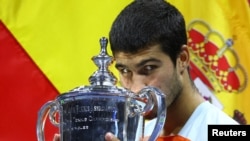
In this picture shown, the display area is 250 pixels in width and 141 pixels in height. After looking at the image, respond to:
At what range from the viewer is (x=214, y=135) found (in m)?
0.92

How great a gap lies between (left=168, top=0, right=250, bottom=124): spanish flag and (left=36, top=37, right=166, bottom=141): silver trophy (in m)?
0.95

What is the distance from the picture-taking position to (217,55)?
69.0 inches

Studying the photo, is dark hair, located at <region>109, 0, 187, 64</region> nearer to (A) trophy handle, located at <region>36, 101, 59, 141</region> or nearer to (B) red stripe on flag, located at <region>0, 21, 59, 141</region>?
(A) trophy handle, located at <region>36, 101, 59, 141</region>

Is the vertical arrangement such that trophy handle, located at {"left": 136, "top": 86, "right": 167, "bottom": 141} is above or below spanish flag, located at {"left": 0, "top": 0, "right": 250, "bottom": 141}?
below

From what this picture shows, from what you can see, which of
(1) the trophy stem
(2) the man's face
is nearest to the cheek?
(2) the man's face

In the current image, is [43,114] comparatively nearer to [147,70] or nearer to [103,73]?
[103,73]

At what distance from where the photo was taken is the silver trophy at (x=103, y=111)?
752 millimetres

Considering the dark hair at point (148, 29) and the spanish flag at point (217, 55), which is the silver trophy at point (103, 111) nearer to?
the dark hair at point (148, 29)

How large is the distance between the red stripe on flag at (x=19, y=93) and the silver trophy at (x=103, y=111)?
93cm

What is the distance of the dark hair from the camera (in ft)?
3.39

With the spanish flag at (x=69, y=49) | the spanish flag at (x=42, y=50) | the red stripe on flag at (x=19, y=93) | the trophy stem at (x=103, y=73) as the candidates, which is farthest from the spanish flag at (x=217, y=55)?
the trophy stem at (x=103, y=73)

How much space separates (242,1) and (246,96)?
0.27m

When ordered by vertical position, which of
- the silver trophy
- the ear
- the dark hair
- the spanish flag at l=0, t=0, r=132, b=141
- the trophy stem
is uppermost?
the spanish flag at l=0, t=0, r=132, b=141

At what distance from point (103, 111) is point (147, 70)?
0.92 feet
